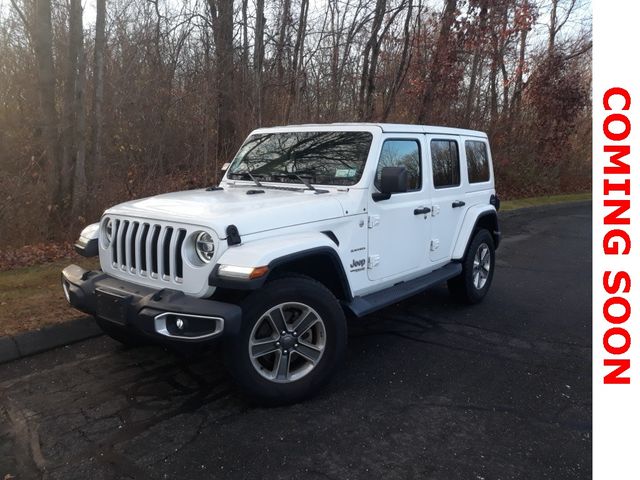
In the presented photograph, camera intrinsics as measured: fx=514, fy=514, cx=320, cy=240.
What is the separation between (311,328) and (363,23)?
1311 centimetres

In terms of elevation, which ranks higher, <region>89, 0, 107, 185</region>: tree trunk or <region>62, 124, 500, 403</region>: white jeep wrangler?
<region>89, 0, 107, 185</region>: tree trunk

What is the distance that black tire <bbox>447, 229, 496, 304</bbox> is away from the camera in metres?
5.73

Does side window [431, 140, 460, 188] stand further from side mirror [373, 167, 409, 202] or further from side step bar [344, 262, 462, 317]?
side mirror [373, 167, 409, 202]

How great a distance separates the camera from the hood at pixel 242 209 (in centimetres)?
337

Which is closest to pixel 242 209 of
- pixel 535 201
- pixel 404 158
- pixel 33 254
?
pixel 404 158

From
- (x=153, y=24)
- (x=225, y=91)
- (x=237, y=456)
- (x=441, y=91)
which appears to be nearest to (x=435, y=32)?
(x=441, y=91)

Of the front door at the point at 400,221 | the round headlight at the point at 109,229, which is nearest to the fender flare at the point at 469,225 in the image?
the front door at the point at 400,221

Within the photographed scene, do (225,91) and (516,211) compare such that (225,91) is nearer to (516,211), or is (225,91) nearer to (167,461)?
(516,211)

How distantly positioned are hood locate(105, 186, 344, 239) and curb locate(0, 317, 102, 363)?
56.4 inches

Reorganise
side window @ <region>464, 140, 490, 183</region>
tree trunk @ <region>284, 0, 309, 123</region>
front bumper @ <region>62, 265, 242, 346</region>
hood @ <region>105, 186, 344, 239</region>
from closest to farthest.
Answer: front bumper @ <region>62, 265, 242, 346</region> → hood @ <region>105, 186, 344, 239</region> → side window @ <region>464, 140, 490, 183</region> → tree trunk @ <region>284, 0, 309, 123</region>

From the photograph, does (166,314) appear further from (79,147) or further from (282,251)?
(79,147)

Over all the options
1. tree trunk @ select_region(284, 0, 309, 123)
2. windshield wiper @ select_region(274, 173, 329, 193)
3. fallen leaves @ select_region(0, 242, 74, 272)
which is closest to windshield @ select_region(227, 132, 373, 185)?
windshield wiper @ select_region(274, 173, 329, 193)

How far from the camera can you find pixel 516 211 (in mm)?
14875

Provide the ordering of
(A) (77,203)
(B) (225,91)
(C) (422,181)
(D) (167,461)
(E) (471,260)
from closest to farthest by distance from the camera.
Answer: (D) (167,461)
(C) (422,181)
(E) (471,260)
(A) (77,203)
(B) (225,91)
